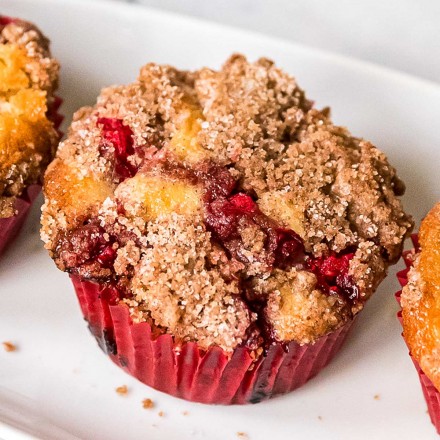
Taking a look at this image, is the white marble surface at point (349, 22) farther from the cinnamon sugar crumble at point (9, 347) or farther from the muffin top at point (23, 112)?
the cinnamon sugar crumble at point (9, 347)

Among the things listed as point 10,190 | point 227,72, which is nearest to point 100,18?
point 227,72

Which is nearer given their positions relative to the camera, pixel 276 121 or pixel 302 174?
pixel 302 174

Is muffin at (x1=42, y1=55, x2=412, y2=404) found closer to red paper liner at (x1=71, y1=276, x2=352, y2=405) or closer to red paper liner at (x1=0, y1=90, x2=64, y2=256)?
red paper liner at (x1=71, y1=276, x2=352, y2=405)

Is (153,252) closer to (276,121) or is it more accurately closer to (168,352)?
(168,352)

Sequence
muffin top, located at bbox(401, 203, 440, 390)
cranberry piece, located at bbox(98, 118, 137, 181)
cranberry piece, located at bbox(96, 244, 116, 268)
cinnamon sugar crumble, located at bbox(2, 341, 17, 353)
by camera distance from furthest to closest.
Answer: cinnamon sugar crumble, located at bbox(2, 341, 17, 353) → cranberry piece, located at bbox(98, 118, 137, 181) → cranberry piece, located at bbox(96, 244, 116, 268) → muffin top, located at bbox(401, 203, 440, 390)

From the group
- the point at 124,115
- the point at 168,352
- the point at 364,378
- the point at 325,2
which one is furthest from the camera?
the point at 325,2

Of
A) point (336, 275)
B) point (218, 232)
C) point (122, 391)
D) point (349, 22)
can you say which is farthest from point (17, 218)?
point (349, 22)

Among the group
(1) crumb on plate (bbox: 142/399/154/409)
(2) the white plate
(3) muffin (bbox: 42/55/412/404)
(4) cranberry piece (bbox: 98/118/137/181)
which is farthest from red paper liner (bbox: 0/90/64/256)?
(1) crumb on plate (bbox: 142/399/154/409)
